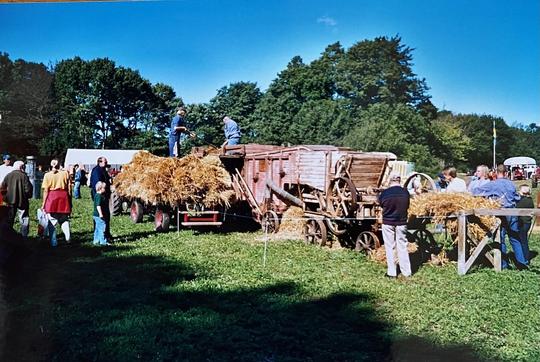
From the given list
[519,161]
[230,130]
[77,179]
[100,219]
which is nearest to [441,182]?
[519,161]

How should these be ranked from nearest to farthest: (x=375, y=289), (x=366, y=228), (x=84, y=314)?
(x=84, y=314)
(x=375, y=289)
(x=366, y=228)

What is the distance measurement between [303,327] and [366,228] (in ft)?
6.20

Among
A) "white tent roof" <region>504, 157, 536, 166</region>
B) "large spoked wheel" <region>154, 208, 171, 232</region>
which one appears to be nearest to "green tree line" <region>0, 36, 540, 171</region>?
"white tent roof" <region>504, 157, 536, 166</region>

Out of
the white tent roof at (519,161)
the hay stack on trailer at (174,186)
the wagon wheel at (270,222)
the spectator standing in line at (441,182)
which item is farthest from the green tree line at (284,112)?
the wagon wheel at (270,222)

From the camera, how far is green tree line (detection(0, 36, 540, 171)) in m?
2.29

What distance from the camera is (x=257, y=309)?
107 inches

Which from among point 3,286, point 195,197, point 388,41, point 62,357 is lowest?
point 62,357

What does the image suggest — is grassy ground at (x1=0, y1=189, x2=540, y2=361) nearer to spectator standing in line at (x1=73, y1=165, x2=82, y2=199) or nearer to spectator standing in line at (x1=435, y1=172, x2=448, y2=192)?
spectator standing in line at (x1=73, y1=165, x2=82, y2=199)

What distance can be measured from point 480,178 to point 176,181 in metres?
2.85

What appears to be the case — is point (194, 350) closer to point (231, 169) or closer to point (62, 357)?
point (62, 357)

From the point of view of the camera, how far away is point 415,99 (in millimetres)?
2379

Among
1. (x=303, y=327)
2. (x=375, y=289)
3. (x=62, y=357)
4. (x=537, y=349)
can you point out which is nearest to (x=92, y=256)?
(x=62, y=357)

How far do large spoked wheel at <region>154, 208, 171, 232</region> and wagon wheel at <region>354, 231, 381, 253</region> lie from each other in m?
1.76

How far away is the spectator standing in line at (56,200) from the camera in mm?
2846
